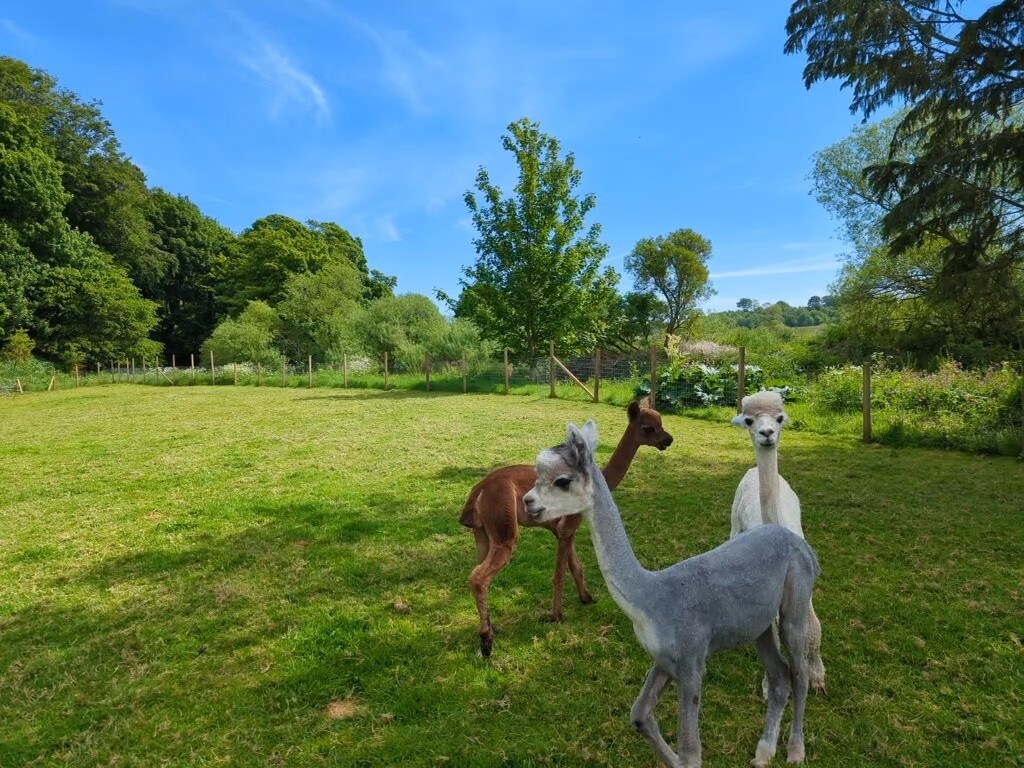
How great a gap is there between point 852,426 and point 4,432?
66.2 ft

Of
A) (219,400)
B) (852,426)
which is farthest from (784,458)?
(219,400)

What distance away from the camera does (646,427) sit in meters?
3.97

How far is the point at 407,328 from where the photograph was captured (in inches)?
1345

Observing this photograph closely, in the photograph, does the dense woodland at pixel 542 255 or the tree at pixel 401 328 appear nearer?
the dense woodland at pixel 542 255

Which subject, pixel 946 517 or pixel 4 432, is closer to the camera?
pixel 946 517

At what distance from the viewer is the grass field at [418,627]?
2.74 metres

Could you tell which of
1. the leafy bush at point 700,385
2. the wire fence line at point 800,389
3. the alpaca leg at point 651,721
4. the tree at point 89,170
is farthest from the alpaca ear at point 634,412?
the tree at point 89,170

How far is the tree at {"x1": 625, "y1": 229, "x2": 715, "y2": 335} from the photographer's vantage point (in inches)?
1698

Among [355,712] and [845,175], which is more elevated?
[845,175]

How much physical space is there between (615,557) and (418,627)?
2225mm

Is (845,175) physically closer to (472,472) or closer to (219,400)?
(472,472)

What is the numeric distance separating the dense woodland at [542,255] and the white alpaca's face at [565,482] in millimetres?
8884

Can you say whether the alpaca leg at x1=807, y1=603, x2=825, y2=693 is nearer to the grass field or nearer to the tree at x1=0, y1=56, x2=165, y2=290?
the grass field

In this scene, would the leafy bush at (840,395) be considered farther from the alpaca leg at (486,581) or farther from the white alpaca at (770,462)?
the alpaca leg at (486,581)
